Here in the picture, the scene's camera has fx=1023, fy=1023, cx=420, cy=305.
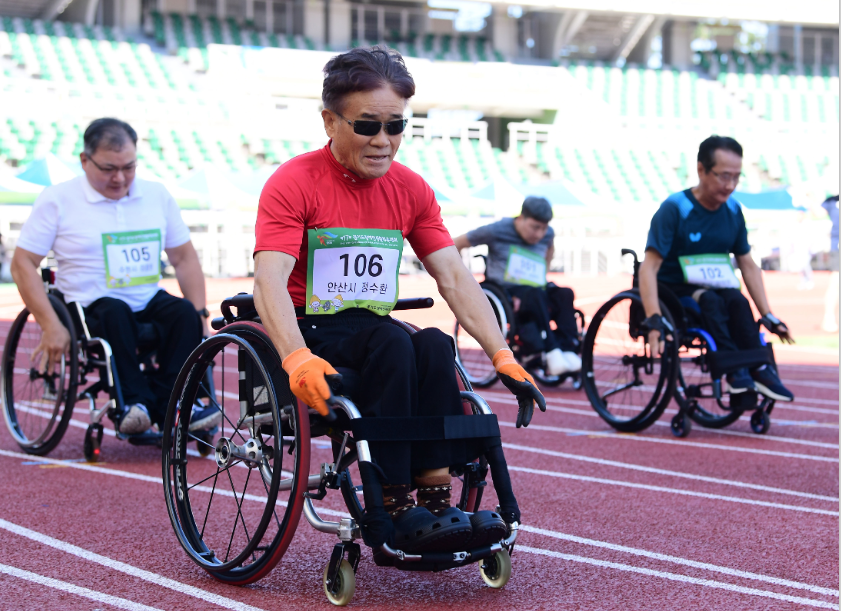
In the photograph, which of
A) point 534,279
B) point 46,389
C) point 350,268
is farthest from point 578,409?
point 350,268

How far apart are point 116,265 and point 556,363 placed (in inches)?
120

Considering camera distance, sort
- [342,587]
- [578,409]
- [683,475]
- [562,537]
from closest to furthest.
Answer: [342,587], [562,537], [683,475], [578,409]

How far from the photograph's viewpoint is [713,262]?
191 inches

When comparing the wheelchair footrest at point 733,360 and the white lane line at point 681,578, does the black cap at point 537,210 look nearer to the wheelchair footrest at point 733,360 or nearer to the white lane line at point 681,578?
the wheelchair footrest at point 733,360

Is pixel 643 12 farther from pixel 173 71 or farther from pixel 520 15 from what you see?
pixel 173 71

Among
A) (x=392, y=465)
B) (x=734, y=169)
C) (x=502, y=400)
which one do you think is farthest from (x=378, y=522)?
(x=502, y=400)

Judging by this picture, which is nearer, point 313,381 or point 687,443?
point 313,381

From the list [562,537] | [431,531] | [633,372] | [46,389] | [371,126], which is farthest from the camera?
→ [633,372]

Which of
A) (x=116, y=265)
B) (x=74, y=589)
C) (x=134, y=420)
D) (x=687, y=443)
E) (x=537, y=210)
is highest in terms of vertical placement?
(x=537, y=210)

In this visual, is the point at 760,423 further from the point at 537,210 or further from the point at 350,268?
the point at 350,268

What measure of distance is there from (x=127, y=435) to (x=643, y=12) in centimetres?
2658

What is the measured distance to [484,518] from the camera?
7.32 ft

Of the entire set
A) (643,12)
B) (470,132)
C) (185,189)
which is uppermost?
(643,12)

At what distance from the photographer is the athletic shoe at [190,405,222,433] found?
362 centimetres
